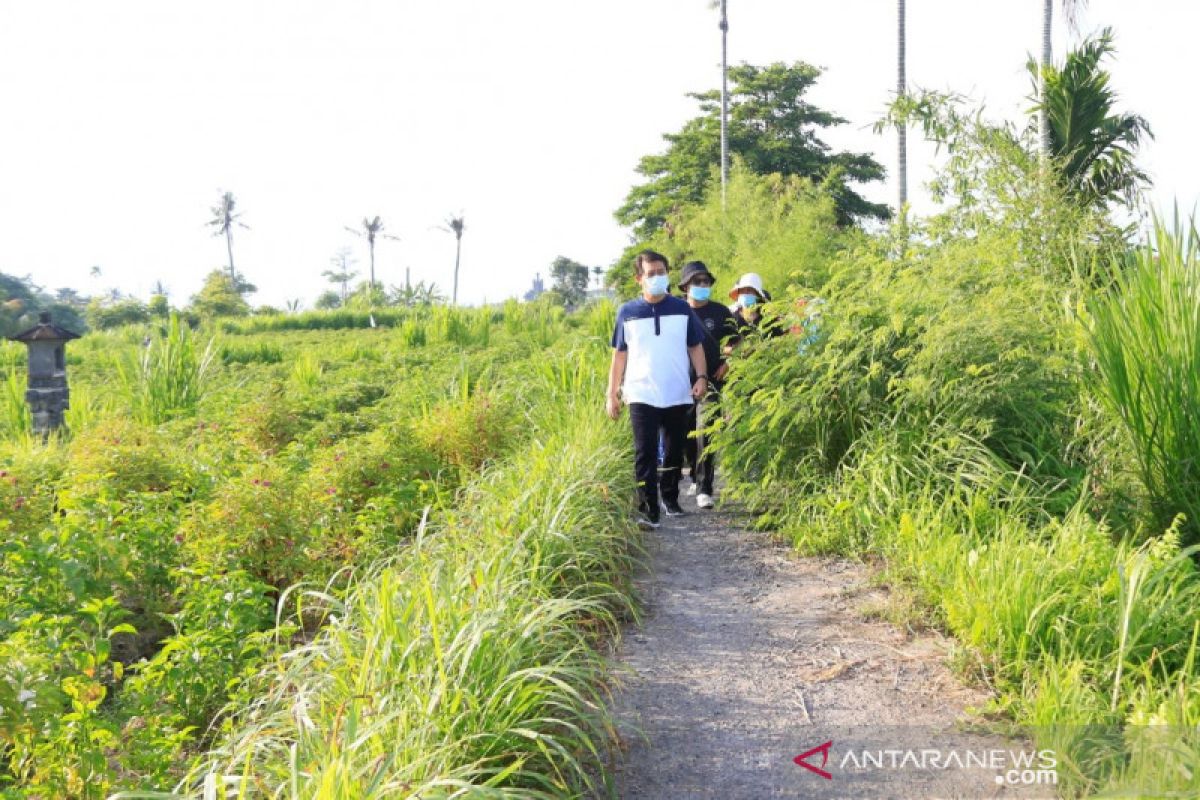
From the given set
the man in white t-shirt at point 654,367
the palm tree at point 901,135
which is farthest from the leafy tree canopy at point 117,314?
the man in white t-shirt at point 654,367

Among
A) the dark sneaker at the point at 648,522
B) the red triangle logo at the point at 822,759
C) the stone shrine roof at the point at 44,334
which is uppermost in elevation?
the stone shrine roof at the point at 44,334

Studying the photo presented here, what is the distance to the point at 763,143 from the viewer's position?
3675cm

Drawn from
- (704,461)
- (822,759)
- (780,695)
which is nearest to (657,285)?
(704,461)

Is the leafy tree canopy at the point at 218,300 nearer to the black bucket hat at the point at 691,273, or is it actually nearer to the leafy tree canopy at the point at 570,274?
the leafy tree canopy at the point at 570,274

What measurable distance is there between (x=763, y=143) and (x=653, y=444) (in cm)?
3308

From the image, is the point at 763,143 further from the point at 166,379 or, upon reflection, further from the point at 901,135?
the point at 166,379

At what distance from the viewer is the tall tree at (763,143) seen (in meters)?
36.6

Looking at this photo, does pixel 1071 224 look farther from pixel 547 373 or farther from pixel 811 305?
pixel 547 373

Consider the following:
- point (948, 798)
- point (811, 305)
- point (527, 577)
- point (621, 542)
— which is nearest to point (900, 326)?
point (811, 305)

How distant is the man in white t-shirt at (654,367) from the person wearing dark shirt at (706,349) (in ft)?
1.32

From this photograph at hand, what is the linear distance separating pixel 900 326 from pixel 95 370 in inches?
632

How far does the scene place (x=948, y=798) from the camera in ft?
9.04

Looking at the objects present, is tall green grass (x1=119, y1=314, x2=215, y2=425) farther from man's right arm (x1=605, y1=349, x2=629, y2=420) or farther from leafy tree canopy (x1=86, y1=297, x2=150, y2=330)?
leafy tree canopy (x1=86, y1=297, x2=150, y2=330)

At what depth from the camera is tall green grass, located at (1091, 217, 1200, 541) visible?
4.34 m
